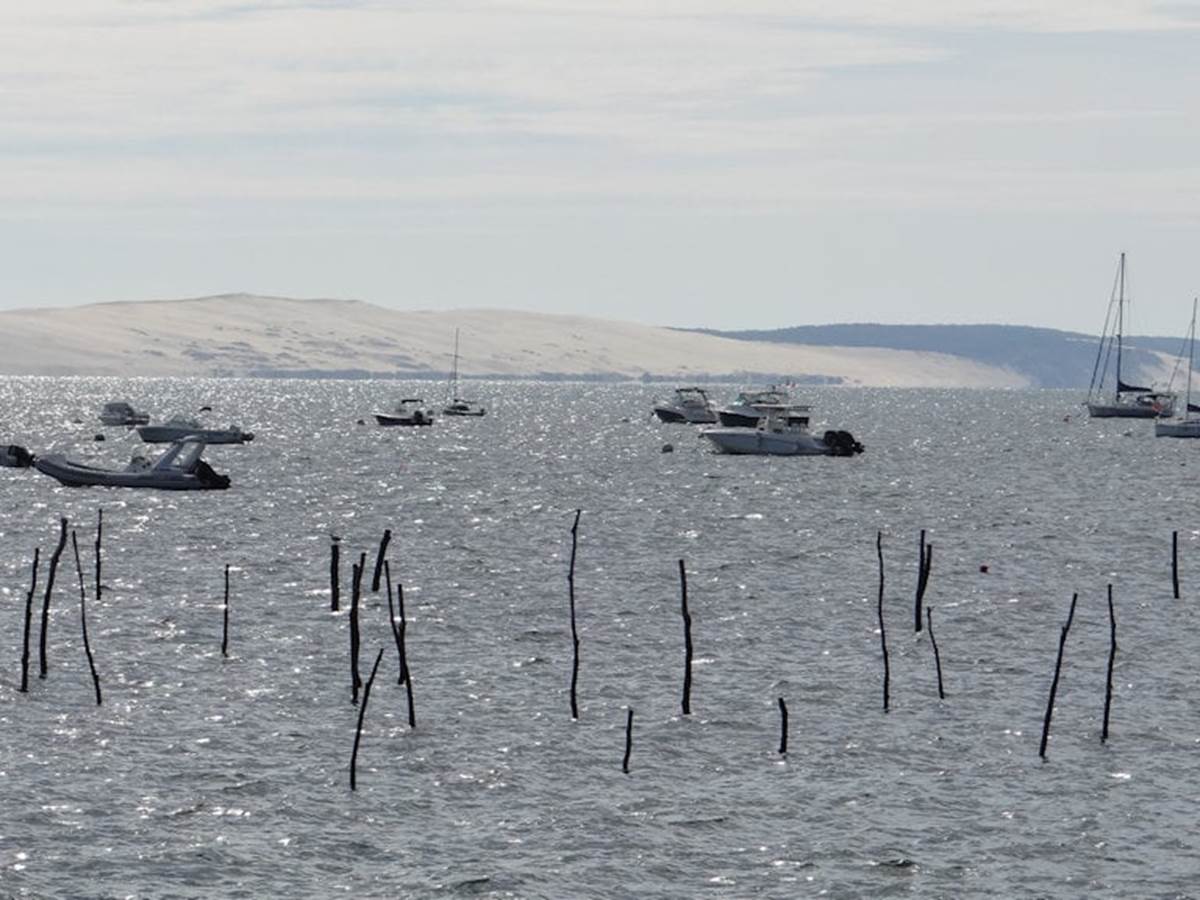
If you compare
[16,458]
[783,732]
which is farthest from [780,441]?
[783,732]

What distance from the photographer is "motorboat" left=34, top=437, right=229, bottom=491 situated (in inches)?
4739

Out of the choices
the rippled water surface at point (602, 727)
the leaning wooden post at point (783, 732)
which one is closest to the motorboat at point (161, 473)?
the rippled water surface at point (602, 727)

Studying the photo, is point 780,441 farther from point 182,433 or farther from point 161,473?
point 161,473

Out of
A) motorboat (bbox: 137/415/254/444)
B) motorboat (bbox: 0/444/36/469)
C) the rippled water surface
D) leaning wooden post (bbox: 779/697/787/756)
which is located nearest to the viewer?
the rippled water surface

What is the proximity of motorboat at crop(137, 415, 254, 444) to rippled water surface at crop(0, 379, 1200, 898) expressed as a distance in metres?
78.5

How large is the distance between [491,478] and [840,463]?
109 feet

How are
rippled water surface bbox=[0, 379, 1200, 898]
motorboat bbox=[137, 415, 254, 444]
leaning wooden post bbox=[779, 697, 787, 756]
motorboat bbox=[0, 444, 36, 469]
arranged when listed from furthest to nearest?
motorboat bbox=[137, 415, 254, 444]
motorboat bbox=[0, 444, 36, 469]
leaning wooden post bbox=[779, 697, 787, 756]
rippled water surface bbox=[0, 379, 1200, 898]

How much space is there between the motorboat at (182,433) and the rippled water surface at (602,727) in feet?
258

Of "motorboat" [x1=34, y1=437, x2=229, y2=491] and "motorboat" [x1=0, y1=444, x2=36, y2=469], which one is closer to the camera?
"motorboat" [x1=34, y1=437, x2=229, y2=491]

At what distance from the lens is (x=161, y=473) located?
12050 cm

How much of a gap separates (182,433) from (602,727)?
430 ft

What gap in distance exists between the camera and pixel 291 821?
39656 mm

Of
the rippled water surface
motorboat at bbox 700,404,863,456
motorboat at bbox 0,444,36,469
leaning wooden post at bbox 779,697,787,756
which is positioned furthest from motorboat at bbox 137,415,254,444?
leaning wooden post at bbox 779,697,787,756

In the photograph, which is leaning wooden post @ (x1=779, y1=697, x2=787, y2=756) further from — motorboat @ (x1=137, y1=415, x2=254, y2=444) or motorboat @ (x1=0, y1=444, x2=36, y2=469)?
motorboat @ (x1=137, y1=415, x2=254, y2=444)
